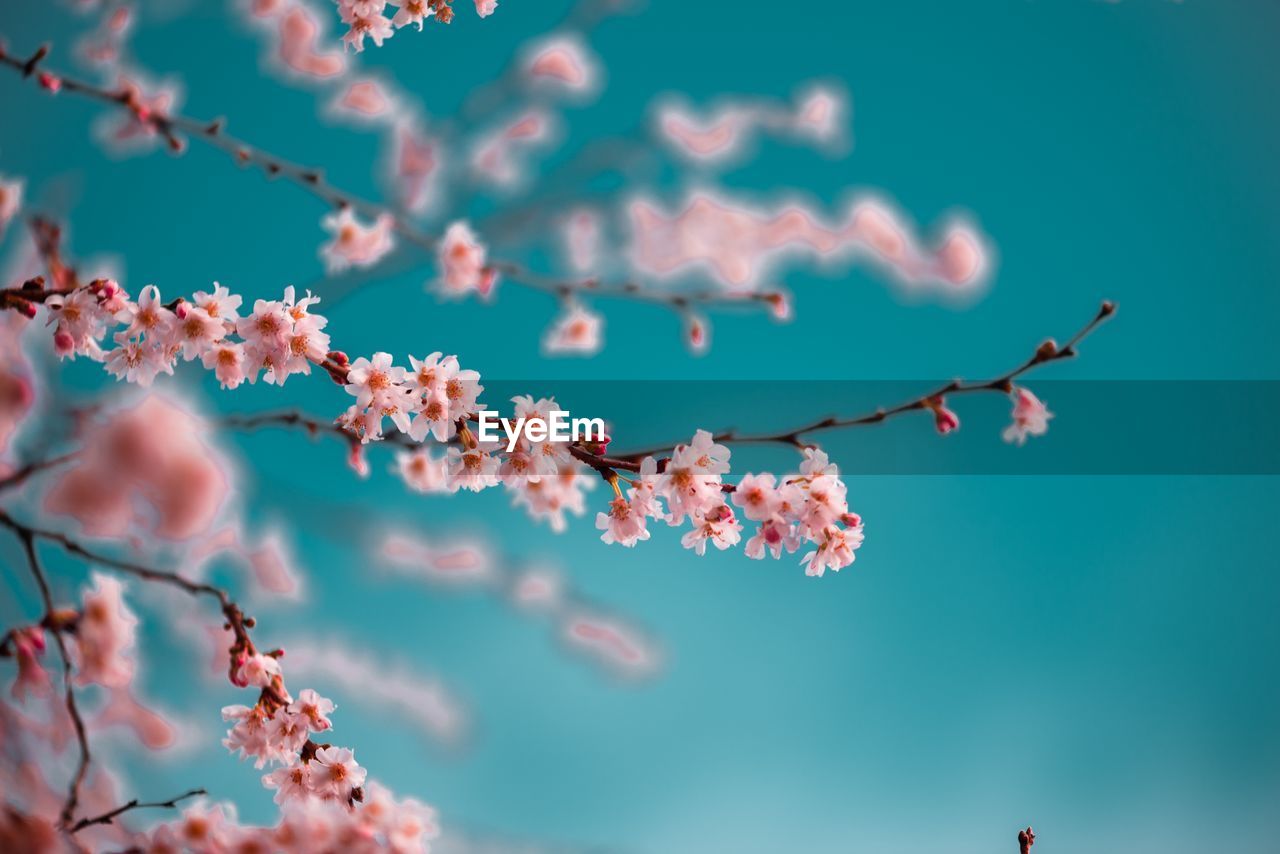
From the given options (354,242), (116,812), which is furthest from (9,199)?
(116,812)

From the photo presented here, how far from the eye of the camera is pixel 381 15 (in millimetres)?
2195

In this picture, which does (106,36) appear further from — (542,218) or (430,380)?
(430,380)

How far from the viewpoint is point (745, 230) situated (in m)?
5.84

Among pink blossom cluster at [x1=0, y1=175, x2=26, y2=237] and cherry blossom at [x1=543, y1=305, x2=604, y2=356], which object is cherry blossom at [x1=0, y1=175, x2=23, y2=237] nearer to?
pink blossom cluster at [x1=0, y1=175, x2=26, y2=237]

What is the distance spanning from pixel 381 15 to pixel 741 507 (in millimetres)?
1678

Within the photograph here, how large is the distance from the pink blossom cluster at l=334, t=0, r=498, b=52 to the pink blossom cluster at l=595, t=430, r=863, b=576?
1.38m

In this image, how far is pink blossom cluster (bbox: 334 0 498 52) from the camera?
2113mm

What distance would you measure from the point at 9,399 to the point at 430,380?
142cm

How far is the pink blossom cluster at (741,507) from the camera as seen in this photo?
5.53ft

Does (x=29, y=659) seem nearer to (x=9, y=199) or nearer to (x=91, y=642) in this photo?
(x=91, y=642)

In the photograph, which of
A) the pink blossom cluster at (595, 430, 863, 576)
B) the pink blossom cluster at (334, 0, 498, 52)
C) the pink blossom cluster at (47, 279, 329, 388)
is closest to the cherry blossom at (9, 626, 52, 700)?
the pink blossom cluster at (47, 279, 329, 388)

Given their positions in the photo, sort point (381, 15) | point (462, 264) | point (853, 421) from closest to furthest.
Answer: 1. point (853, 421)
2. point (381, 15)
3. point (462, 264)

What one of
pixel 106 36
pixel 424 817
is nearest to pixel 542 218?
pixel 424 817

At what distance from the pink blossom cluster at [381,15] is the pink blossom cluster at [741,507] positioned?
1.38 meters
